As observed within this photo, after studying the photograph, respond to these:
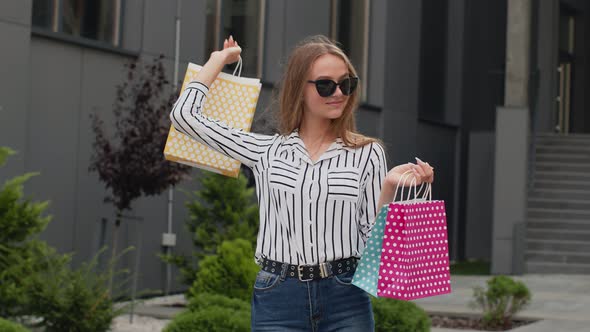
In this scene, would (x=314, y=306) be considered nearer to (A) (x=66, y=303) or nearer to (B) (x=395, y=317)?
(A) (x=66, y=303)

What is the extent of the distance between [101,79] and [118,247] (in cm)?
211

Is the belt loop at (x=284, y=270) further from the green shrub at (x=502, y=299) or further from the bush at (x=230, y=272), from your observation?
the green shrub at (x=502, y=299)

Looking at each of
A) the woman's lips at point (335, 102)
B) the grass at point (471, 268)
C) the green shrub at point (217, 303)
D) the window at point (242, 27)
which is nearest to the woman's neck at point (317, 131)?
the woman's lips at point (335, 102)

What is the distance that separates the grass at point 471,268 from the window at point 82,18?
36.0ft

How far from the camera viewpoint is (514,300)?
500 inches

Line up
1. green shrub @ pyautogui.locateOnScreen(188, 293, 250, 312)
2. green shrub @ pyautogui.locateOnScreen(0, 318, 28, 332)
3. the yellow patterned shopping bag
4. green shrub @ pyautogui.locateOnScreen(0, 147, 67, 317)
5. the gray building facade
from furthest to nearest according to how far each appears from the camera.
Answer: the gray building facade → green shrub @ pyautogui.locateOnScreen(0, 147, 67, 317) → green shrub @ pyautogui.locateOnScreen(188, 293, 250, 312) → green shrub @ pyautogui.locateOnScreen(0, 318, 28, 332) → the yellow patterned shopping bag

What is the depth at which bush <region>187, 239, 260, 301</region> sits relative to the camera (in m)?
10.0

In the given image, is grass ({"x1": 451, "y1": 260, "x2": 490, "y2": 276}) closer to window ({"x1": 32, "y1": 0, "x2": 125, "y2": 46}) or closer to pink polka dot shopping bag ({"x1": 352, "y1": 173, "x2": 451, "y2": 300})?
window ({"x1": 32, "y1": 0, "x2": 125, "y2": 46})

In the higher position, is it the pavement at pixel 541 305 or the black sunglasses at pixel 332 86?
the black sunglasses at pixel 332 86

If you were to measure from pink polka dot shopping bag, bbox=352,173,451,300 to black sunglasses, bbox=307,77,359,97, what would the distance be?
394mm

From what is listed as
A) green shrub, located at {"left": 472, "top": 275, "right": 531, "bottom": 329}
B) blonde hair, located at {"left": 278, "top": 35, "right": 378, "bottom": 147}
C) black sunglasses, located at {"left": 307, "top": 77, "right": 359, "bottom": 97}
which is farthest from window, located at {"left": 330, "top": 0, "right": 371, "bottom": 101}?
black sunglasses, located at {"left": 307, "top": 77, "right": 359, "bottom": 97}

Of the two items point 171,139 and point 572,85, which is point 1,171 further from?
point 572,85

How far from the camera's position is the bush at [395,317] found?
29.9 ft

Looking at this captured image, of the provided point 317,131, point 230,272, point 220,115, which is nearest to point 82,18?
point 230,272
